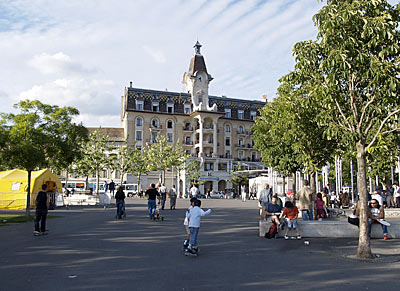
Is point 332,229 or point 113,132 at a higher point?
point 113,132

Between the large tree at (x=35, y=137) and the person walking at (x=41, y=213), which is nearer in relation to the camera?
the person walking at (x=41, y=213)

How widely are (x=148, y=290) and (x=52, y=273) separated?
2313mm

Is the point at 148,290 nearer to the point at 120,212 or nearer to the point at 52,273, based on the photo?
→ the point at 52,273

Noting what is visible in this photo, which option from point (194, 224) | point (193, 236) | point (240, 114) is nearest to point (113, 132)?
point (240, 114)

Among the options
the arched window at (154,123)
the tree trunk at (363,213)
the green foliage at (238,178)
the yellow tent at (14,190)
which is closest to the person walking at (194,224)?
the tree trunk at (363,213)

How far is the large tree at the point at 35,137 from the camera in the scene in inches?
778

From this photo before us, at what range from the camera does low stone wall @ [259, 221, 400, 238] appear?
42.4 ft

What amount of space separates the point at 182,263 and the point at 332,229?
6.44 metres

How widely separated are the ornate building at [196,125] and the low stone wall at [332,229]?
53668mm

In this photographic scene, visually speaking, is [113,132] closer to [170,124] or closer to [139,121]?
[139,121]

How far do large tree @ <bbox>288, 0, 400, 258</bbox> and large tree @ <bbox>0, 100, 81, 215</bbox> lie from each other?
574 inches

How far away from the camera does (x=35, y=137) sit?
20.8m

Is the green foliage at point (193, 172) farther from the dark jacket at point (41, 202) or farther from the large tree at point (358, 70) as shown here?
the large tree at point (358, 70)

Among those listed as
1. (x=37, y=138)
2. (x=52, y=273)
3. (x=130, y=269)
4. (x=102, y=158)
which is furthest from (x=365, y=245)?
(x=102, y=158)
